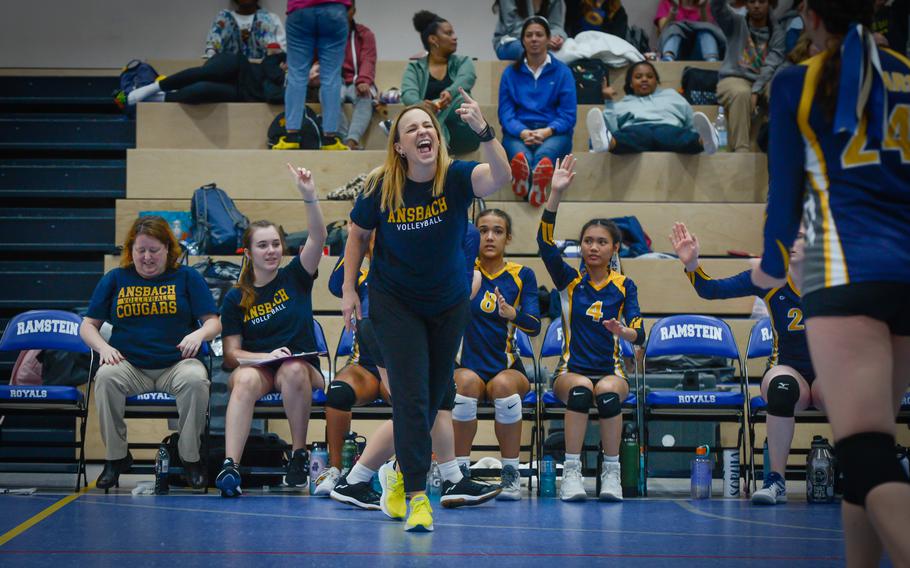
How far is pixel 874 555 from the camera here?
2221 millimetres

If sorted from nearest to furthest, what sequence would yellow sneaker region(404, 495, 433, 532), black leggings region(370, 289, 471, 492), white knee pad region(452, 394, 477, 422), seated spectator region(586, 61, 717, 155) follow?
black leggings region(370, 289, 471, 492)
yellow sneaker region(404, 495, 433, 532)
white knee pad region(452, 394, 477, 422)
seated spectator region(586, 61, 717, 155)

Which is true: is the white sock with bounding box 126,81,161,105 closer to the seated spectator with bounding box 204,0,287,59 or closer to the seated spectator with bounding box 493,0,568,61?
the seated spectator with bounding box 204,0,287,59

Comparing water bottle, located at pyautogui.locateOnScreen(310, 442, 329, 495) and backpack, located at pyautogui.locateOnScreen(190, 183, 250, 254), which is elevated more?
backpack, located at pyautogui.locateOnScreen(190, 183, 250, 254)

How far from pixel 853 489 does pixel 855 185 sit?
0.65m

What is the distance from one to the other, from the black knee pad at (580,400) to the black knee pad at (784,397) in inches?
36.9

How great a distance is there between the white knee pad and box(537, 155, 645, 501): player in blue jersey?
51cm

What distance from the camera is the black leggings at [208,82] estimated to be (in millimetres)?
8672

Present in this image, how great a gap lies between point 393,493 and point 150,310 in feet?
6.91

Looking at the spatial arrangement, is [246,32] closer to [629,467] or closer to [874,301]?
[629,467]

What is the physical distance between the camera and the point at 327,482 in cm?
534

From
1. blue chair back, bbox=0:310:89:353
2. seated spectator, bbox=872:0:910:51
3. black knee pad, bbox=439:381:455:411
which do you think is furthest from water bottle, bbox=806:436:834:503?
seated spectator, bbox=872:0:910:51

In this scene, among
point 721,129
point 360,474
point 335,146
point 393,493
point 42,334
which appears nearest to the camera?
point 393,493

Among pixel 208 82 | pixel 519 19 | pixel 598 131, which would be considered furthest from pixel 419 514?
pixel 519 19

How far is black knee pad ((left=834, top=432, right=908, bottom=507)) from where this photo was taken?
6.78 feet
